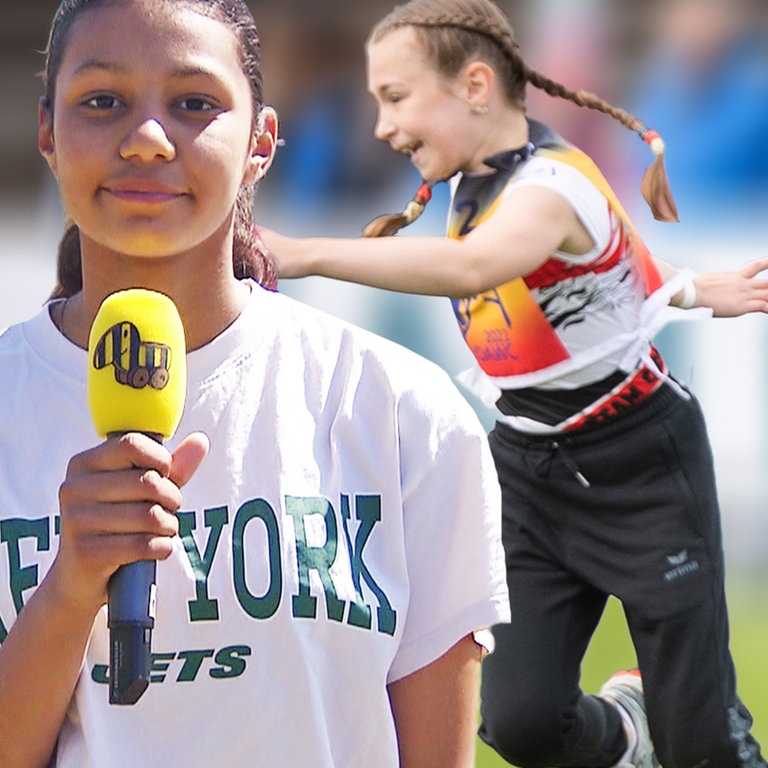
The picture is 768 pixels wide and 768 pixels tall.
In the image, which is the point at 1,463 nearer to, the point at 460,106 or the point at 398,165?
the point at 460,106

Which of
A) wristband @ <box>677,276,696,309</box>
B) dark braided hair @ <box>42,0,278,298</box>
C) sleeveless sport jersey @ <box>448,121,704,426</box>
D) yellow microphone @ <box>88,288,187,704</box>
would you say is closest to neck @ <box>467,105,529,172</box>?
sleeveless sport jersey @ <box>448,121,704,426</box>

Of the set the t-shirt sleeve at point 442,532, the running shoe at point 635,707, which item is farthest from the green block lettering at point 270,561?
Result: the running shoe at point 635,707

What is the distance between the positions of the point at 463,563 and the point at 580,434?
134 centimetres

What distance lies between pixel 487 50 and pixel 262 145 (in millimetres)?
1245

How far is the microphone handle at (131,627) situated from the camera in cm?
131

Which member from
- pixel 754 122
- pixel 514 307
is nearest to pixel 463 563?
pixel 514 307

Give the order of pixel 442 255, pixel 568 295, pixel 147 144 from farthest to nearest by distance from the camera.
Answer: pixel 568 295, pixel 442 255, pixel 147 144

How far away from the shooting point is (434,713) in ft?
5.48

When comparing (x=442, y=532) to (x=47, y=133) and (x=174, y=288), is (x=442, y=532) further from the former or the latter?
(x=47, y=133)

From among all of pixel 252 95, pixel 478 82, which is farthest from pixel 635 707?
pixel 252 95

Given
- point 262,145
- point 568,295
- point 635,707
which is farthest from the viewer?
point 635,707

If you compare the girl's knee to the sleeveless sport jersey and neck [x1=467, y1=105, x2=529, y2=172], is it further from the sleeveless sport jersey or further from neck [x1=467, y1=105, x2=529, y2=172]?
neck [x1=467, y1=105, x2=529, y2=172]

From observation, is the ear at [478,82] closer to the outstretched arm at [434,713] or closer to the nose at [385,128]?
the nose at [385,128]

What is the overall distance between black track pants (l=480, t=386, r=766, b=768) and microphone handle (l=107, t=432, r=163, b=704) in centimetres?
175
